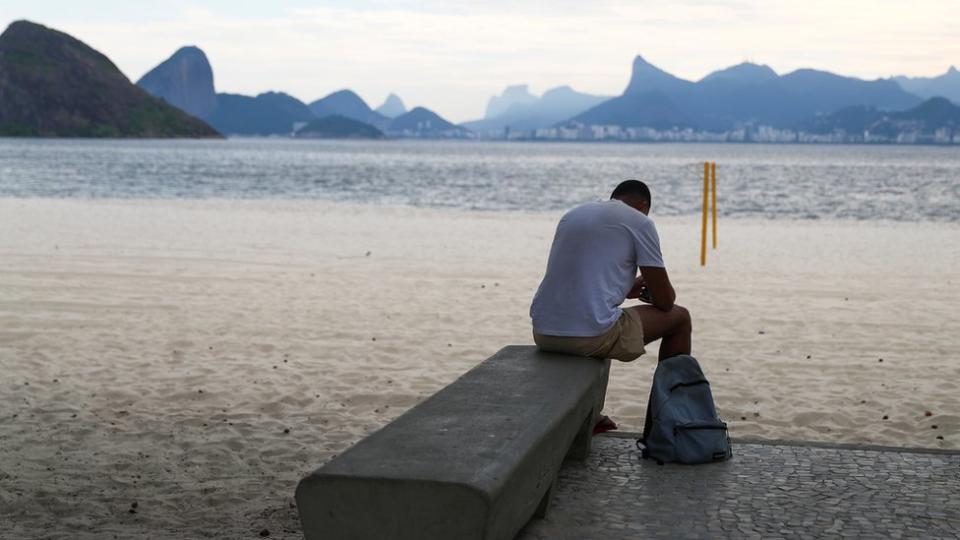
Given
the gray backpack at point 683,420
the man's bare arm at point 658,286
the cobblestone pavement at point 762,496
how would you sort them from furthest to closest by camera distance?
the man's bare arm at point 658,286 < the gray backpack at point 683,420 < the cobblestone pavement at point 762,496

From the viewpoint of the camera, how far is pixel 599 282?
5.66 metres

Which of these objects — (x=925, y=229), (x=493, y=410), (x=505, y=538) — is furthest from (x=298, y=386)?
(x=925, y=229)

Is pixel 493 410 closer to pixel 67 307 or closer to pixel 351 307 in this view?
pixel 351 307

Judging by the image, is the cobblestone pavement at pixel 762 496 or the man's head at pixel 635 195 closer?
the cobblestone pavement at pixel 762 496

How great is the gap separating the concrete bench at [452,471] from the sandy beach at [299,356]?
1.17 meters

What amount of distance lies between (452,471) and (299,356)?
5907 millimetres

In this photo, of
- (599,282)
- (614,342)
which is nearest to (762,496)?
(614,342)

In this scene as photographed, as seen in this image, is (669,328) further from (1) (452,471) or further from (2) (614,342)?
(1) (452,471)

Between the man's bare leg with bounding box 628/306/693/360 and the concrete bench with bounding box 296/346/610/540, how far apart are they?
960 mm

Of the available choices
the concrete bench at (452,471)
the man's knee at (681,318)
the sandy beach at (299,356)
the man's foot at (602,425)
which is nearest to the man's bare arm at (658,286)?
the man's knee at (681,318)

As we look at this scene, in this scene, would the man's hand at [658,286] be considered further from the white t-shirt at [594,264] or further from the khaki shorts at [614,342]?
the khaki shorts at [614,342]

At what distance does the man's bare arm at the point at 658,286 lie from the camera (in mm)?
5762

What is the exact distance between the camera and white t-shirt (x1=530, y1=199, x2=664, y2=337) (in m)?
5.65

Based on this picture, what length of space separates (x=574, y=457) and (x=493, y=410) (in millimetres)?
1193
